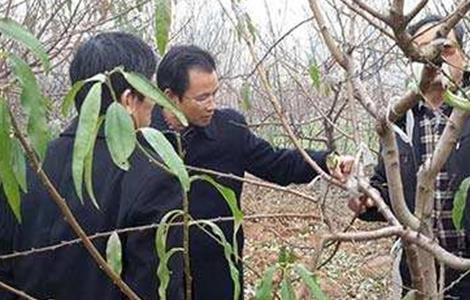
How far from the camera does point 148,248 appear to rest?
1.52 metres

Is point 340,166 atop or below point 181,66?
below

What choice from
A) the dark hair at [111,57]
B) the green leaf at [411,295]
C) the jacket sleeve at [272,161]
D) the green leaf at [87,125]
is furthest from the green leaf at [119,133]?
the jacket sleeve at [272,161]

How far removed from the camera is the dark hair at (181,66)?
7.30 feet

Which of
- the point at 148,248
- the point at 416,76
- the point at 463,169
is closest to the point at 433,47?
the point at 416,76

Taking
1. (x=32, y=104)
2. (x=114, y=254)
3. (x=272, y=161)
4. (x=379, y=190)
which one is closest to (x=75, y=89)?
(x=32, y=104)

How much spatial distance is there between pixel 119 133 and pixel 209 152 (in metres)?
1.57

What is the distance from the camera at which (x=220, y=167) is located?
235 cm

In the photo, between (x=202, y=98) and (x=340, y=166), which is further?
(x=202, y=98)

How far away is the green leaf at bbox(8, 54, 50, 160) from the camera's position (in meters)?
0.80

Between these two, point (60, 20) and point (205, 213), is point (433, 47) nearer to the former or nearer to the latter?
point (205, 213)

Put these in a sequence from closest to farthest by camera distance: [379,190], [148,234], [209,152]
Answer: [148,234]
[379,190]
[209,152]

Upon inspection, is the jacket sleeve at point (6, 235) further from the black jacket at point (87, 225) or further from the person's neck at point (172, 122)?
the person's neck at point (172, 122)

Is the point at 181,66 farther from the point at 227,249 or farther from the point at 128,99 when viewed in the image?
the point at 227,249

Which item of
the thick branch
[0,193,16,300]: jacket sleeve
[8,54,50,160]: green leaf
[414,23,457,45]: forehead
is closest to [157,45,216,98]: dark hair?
[0,193,16,300]: jacket sleeve
